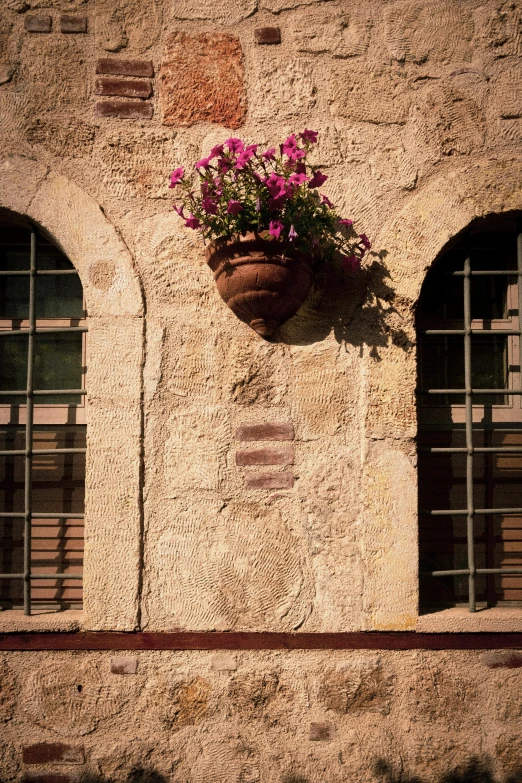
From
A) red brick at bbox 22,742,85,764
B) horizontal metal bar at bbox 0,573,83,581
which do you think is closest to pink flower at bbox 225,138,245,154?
horizontal metal bar at bbox 0,573,83,581

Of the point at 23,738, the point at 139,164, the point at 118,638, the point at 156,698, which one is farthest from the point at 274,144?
the point at 23,738

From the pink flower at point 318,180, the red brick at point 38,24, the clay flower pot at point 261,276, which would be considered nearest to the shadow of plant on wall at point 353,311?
the clay flower pot at point 261,276

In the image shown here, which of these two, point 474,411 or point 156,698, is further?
point 474,411

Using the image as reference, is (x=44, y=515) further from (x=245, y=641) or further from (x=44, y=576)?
(x=245, y=641)

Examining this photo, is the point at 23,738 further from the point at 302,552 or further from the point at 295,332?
the point at 295,332

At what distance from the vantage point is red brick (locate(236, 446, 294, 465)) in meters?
2.61

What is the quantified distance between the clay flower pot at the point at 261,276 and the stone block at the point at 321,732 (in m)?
1.50

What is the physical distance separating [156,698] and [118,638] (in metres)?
0.26

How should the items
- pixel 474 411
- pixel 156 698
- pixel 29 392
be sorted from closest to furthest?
pixel 156 698, pixel 29 392, pixel 474 411

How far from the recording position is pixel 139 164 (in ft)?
8.93

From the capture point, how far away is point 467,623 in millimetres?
2578

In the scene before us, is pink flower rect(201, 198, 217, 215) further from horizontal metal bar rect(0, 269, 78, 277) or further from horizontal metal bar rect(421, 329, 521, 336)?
horizontal metal bar rect(421, 329, 521, 336)

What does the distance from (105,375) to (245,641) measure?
1161 mm

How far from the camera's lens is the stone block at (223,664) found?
2531 millimetres
